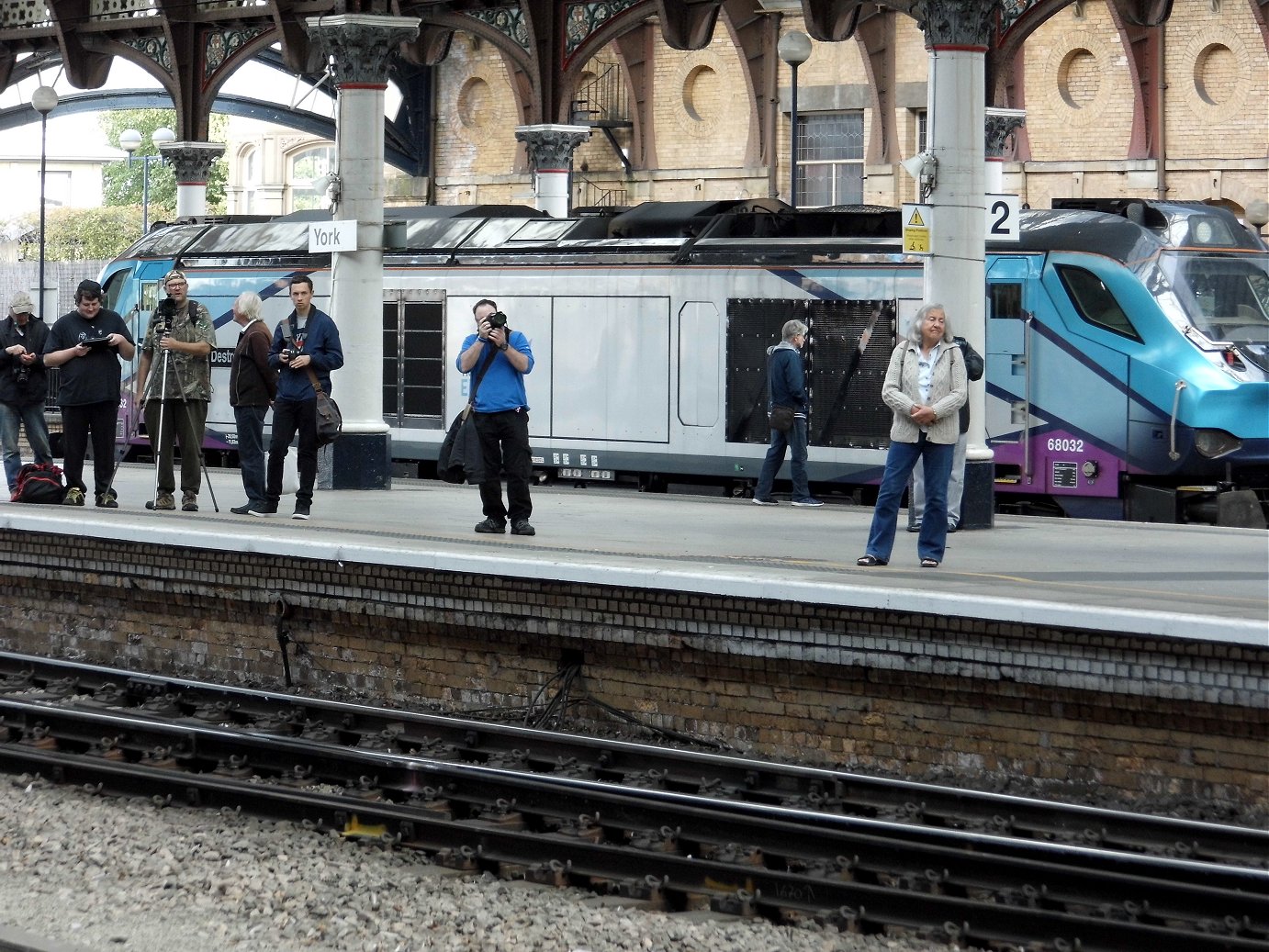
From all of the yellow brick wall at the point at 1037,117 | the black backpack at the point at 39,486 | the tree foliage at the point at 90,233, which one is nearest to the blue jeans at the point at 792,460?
the black backpack at the point at 39,486

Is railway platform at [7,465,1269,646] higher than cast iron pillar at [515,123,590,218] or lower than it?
lower

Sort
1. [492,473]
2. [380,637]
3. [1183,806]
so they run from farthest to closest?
1. [492,473]
2. [380,637]
3. [1183,806]

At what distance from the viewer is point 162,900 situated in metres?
7.16

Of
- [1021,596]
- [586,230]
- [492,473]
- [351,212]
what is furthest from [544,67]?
[1021,596]

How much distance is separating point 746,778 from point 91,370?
7.85 meters

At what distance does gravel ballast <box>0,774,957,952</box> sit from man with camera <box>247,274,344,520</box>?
5866 millimetres

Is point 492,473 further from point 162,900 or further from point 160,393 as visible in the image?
point 162,900

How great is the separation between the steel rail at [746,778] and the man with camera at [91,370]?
3.63m

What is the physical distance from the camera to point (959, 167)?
570 inches

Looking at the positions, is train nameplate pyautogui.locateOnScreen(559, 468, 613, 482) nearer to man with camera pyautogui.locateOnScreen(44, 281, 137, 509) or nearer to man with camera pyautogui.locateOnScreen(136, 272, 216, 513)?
man with camera pyautogui.locateOnScreen(136, 272, 216, 513)

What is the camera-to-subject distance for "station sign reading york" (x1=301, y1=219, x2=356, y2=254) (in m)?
17.6

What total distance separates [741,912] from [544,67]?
57.0 feet

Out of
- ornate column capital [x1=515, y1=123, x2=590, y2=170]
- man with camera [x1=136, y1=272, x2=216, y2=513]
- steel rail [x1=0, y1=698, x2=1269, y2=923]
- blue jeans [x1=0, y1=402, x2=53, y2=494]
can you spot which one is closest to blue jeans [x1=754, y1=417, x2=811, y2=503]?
man with camera [x1=136, y1=272, x2=216, y2=513]

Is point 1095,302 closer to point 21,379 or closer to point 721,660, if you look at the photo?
point 721,660
